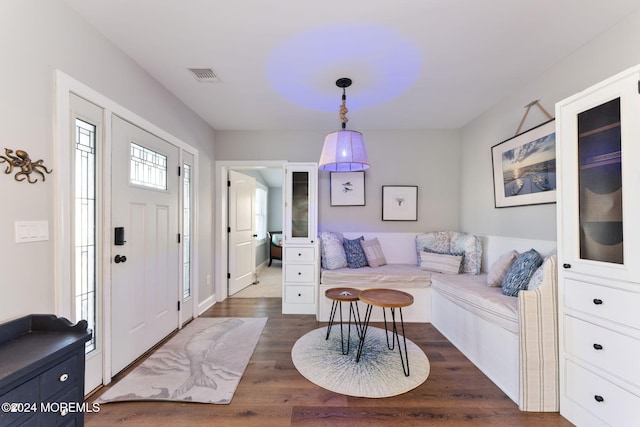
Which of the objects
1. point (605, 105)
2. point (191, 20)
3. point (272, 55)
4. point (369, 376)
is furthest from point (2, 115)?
point (605, 105)

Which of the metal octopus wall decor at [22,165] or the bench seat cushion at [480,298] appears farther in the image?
the bench seat cushion at [480,298]

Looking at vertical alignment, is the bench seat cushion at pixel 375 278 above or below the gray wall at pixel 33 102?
below

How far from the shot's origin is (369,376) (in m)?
1.92

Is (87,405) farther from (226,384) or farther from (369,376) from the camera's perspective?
(369,376)


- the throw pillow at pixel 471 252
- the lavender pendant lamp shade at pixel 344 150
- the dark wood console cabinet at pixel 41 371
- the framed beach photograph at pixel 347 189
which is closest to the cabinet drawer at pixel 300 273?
the framed beach photograph at pixel 347 189

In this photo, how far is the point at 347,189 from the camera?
3680mm

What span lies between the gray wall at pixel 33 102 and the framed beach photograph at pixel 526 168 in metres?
3.53

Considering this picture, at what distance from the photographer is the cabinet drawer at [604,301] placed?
4.10ft

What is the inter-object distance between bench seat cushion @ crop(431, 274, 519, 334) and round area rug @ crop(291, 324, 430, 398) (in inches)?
24.7

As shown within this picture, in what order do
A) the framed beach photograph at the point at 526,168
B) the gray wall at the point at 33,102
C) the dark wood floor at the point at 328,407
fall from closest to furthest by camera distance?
the gray wall at the point at 33,102
the dark wood floor at the point at 328,407
the framed beach photograph at the point at 526,168

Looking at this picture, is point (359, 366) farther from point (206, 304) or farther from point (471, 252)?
point (206, 304)

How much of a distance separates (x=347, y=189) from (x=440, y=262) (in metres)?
1.56

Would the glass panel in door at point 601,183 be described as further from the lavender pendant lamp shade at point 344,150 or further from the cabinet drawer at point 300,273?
the cabinet drawer at point 300,273

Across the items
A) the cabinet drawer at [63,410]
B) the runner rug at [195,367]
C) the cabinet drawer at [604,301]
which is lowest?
the runner rug at [195,367]
